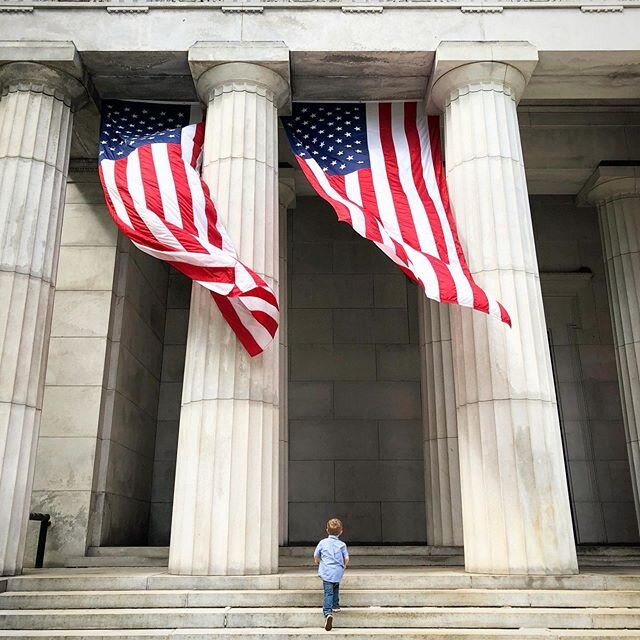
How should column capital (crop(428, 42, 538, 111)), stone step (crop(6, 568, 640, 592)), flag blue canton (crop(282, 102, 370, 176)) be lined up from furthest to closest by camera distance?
flag blue canton (crop(282, 102, 370, 176)), column capital (crop(428, 42, 538, 111)), stone step (crop(6, 568, 640, 592))

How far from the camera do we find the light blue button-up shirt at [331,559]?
902 centimetres

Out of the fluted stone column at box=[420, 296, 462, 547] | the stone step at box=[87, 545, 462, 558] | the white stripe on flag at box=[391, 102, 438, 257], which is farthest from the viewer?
the fluted stone column at box=[420, 296, 462, 547]

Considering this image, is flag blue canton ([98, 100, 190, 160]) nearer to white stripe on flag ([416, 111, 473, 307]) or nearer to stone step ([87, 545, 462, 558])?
white stripe on flag ([416, 111, 473, 307])

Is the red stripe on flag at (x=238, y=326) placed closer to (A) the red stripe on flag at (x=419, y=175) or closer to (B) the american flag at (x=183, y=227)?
(B) the american flag at (x=183, y=227)

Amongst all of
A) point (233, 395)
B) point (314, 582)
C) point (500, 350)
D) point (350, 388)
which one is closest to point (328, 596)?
point (314, 582)

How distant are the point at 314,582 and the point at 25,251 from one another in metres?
7.94

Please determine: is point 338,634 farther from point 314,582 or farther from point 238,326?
point 238,326

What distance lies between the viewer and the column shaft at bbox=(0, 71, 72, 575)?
12.0m

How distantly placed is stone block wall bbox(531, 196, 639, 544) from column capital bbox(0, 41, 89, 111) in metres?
14.7

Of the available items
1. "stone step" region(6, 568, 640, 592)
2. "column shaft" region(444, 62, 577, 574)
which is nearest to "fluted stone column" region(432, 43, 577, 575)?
"column shaft" region(444, 62, 577, 574)

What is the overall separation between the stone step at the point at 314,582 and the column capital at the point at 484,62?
31.2ft

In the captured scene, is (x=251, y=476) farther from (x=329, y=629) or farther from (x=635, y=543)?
(x=635, y=543)

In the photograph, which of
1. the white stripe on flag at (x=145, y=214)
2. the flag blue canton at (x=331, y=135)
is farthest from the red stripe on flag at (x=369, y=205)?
the white stripe on flag at (x=145, y=214)

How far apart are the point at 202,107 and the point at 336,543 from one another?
33.4ft
